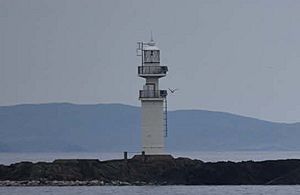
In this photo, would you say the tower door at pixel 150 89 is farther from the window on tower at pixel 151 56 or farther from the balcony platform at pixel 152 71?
the window on tower at pixel 151 56

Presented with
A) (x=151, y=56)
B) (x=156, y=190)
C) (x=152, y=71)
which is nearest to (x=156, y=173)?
(x=156, y=190)

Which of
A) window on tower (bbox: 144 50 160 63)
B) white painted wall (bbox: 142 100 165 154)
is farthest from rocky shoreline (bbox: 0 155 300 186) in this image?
window on tower (bbox: 144 50 160 63)

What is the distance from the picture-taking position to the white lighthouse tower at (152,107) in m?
68.6

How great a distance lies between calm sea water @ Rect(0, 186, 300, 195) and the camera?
6034 centimetres

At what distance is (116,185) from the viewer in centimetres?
6594

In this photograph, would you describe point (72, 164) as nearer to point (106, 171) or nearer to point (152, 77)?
point (106, 171)

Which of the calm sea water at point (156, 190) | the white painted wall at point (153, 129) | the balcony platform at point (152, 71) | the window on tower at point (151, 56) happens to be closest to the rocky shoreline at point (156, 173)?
the white painted wall at point (153, 129)

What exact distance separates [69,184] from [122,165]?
3833 millimetres

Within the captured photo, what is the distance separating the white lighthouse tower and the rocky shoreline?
0.91 meters

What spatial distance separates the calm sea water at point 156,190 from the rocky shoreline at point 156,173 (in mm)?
1637

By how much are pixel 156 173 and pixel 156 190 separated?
17.4 ft

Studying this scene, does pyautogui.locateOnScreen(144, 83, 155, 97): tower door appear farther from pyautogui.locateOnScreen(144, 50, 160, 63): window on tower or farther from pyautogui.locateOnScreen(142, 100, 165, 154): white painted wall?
pyautogui.locateOnScreen(144, 50, 160, 63): window on tower

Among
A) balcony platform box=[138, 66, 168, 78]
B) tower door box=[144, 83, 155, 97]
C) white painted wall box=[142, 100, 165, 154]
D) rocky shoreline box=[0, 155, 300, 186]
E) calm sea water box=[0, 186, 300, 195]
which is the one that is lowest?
calm sea water box=[0, 186, 300, 195]

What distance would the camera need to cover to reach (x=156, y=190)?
61.9 m
